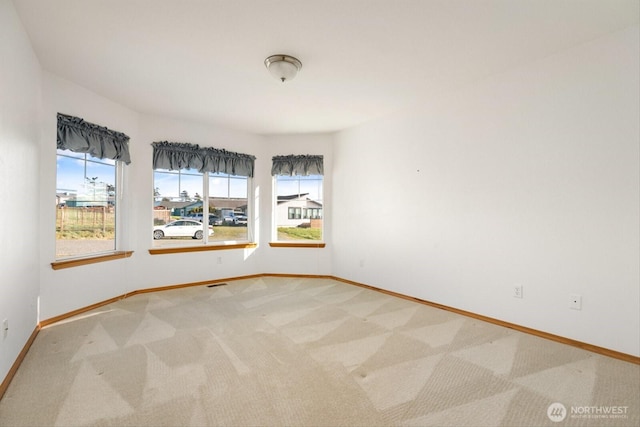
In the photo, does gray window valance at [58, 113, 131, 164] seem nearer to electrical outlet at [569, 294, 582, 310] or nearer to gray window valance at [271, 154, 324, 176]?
gray window valance at [271, 154, 324, 176]

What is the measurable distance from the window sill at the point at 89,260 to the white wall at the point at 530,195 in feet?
11.2

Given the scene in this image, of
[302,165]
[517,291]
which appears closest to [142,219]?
[302,165]

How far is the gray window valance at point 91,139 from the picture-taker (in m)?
3.22

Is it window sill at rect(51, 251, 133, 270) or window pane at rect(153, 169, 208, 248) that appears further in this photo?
window pane at rect(153, 169, 208, 248)

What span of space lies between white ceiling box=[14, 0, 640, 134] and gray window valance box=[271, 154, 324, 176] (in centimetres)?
148

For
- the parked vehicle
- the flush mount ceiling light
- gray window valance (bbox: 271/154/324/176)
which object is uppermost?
the flush mount ceiling light

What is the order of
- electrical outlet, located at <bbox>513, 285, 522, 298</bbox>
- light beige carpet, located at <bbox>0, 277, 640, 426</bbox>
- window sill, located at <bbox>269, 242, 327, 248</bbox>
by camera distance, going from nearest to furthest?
light beige carpet, located at <bbox>0, 277, 640, 426</bbox> < electrical outlet, located at <bbox>513, 285, 522, 298</bbox> < window sill, located at <bbox>269, 242, 327, 248</bbox>

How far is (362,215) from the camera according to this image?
4734mm

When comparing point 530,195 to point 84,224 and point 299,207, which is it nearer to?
point 299,207

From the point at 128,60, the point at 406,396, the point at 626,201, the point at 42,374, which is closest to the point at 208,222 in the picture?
the point at 128,60

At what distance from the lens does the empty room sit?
199 cm

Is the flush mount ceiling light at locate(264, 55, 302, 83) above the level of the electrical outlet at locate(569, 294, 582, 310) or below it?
above

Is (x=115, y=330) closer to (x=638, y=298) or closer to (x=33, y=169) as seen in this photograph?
(x=33, y=169)

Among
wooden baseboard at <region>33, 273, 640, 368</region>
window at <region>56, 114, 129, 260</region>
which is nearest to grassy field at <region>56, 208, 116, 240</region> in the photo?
window at <region>56, 114, 129, 260</region>
